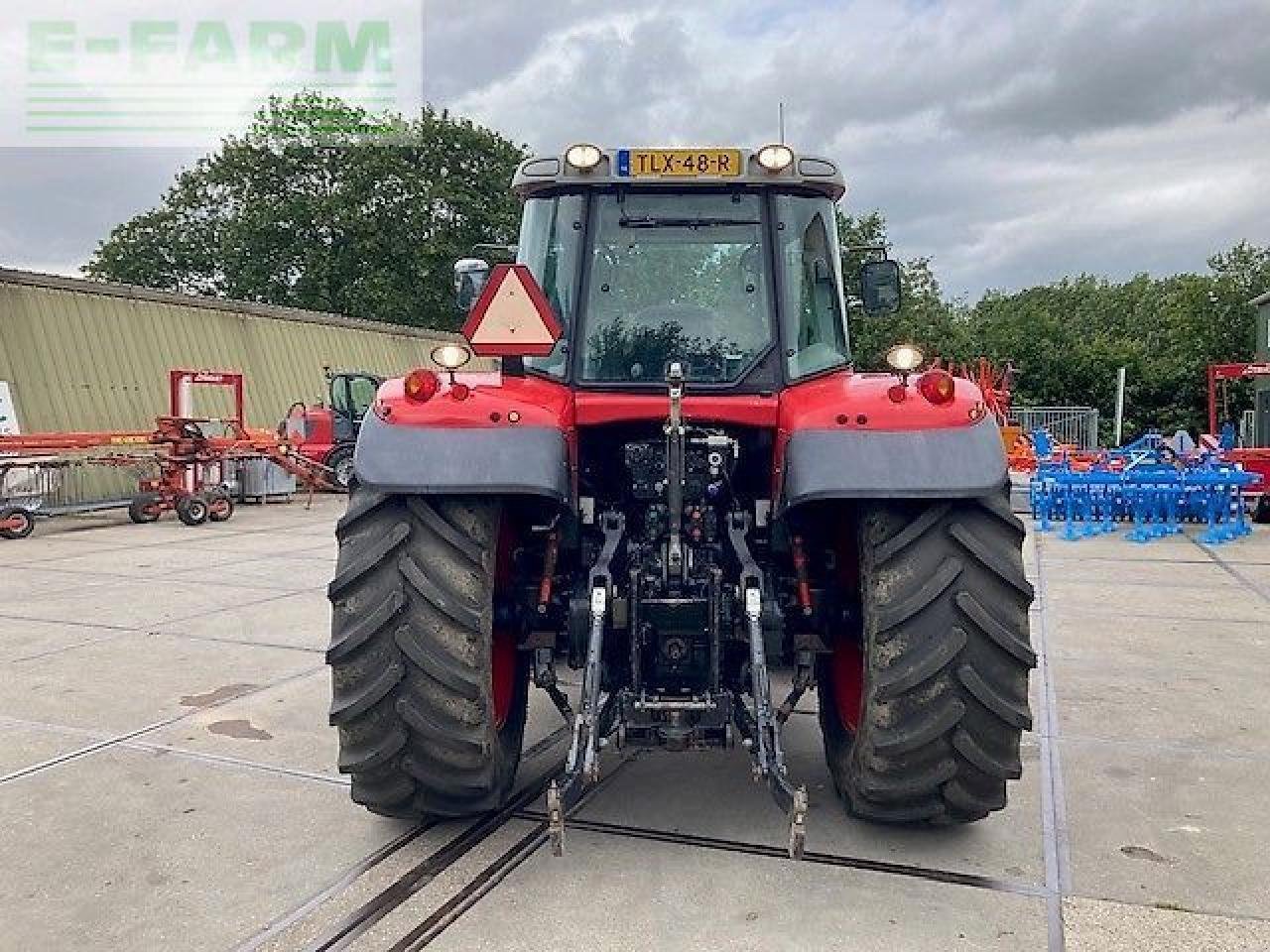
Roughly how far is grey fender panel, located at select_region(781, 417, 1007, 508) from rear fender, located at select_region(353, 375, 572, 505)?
2.56 feet

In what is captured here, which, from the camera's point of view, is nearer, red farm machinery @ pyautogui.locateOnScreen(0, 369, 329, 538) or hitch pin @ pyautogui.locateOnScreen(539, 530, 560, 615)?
hitch pin @ pyautogui.locateOnScreen(539, 530, 560, 615)

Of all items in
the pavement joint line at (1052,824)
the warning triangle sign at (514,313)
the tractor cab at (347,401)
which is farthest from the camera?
the tractor cab at (347,401)

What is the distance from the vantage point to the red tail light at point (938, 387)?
3.44 metres

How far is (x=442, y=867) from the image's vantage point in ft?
11.3

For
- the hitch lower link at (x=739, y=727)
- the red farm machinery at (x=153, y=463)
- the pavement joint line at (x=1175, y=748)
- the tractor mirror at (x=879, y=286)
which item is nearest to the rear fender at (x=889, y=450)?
the hitch lower link at (x=739, y=727)

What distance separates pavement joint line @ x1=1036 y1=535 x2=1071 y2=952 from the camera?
3.12m

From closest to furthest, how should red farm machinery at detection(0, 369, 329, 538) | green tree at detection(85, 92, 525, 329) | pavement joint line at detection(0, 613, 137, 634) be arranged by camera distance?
pavement joint line at detection(0, 613, 137, 634)
red farm machinery at detection(0, 369, 329, 538)
green tree at detection(85, 92, 525, 329)

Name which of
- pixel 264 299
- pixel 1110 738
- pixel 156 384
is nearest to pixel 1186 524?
pixel 1110 738

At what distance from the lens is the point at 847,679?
4148mm

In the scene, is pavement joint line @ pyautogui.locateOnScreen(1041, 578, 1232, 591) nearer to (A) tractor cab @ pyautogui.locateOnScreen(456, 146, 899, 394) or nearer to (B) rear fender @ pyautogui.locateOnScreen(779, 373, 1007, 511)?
(A) tractor cab @ pyautogui.locateOnScreen(456, 146, 899, 394)

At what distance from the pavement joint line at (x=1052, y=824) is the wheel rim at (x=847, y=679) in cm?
71

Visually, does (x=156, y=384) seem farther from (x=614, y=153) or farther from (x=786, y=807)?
Answer: (x=786, y=807)

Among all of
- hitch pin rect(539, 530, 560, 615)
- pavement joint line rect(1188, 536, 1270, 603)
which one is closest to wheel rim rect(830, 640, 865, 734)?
hitch pin rect(539, 530, 560, 615)

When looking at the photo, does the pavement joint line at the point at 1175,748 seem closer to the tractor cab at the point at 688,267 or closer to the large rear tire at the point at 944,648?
the large rear tire at the point at 944,648
